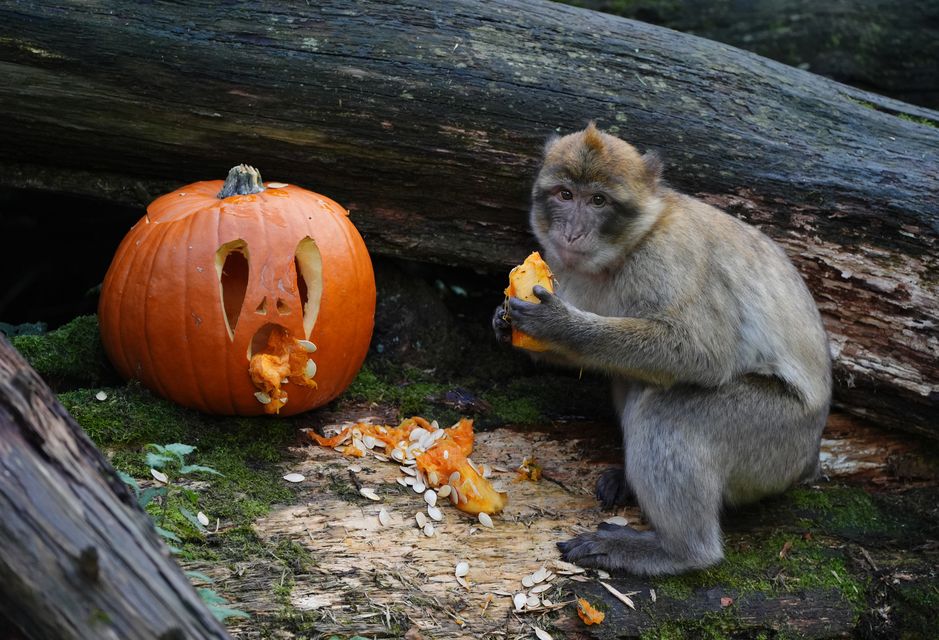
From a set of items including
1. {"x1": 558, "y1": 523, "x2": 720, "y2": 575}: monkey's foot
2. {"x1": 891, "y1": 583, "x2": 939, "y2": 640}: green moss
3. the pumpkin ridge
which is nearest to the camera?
{"x1": 558, "y1": 523, "x2": 720, "y2": 575}: monkey's foot

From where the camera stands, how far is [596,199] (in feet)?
15.9

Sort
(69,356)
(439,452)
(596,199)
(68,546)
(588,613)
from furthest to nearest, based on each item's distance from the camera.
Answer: (69,356)
(439,452)
(596,199)
(588,613)
(68,546)

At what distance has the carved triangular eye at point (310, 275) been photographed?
516 centimetres

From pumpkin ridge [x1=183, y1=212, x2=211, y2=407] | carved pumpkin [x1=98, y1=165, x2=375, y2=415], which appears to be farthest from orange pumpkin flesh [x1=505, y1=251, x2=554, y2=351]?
pumpkin ridge [x1=183, y1=212, x2=211, y2=407]

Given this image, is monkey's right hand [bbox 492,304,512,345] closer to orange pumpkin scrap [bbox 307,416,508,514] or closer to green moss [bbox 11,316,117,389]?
orange pumpkin scrap [bbox 307,416,508,514]

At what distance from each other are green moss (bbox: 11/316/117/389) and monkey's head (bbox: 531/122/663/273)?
2803mm

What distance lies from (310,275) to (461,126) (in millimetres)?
1313

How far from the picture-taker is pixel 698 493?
15.1 ft

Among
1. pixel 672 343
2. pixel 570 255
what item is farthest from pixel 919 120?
pixel 570 255

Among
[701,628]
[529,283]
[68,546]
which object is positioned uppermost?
[529,283]

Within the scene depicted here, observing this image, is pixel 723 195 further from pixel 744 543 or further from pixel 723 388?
pixel 744 543

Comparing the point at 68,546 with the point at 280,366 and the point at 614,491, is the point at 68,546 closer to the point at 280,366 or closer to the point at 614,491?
the point at 280,366

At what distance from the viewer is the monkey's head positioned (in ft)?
15.7

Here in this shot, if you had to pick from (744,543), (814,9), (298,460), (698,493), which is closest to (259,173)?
(298,460)
